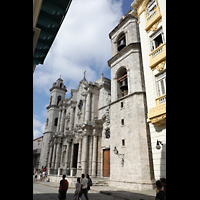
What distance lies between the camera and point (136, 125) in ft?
42.4

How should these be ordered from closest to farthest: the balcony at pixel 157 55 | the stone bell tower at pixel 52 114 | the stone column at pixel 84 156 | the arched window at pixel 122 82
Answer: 1. the balcony at pixel 157 55
2. the arched window at pixel 122 82
3. the stone column at pixel 84 156
4. the stone bell tower at pixel 52 114

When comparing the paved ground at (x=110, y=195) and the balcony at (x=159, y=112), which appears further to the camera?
the paved ground at (x=110, y=195)

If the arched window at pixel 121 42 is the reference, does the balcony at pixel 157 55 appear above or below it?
below

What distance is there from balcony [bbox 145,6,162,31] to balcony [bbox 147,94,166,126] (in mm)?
5382

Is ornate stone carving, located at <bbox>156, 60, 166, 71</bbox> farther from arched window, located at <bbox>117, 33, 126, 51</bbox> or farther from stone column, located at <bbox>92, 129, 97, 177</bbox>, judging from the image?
stone column, located at <bbox>92, 129, 97, 177</bbox>

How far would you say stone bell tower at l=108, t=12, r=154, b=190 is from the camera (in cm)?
1185

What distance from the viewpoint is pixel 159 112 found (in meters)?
8.78

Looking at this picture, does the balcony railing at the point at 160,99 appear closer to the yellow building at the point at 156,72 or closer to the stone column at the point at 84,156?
the yellow building at the point at 156,72

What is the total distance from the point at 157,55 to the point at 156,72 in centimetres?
106

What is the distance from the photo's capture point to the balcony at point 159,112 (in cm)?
862

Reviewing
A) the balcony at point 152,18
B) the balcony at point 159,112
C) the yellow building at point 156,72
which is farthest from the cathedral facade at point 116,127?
the balcony at point 152,18

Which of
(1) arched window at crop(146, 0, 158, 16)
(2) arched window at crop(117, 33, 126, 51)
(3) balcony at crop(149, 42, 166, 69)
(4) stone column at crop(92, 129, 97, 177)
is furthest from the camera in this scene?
(4) stone column at crop(92, 129, 97, 177)

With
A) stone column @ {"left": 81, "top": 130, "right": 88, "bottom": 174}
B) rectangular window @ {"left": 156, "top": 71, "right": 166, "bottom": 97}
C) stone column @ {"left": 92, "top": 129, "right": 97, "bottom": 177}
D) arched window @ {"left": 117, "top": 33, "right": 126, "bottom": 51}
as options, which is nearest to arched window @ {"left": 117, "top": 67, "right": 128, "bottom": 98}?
arched window @ {"left": 117, "top": 33, "right": 126, "bottom": 51}
